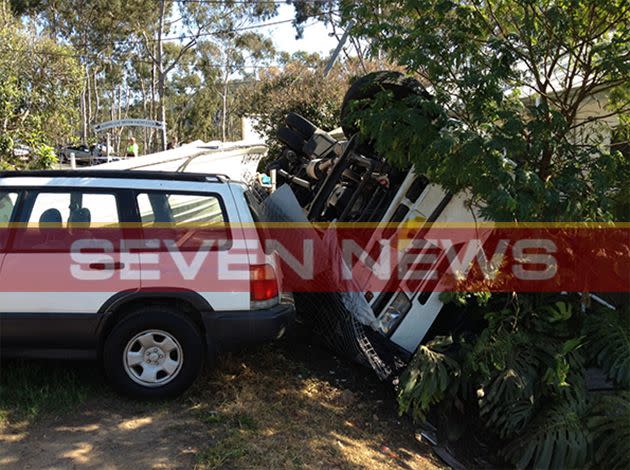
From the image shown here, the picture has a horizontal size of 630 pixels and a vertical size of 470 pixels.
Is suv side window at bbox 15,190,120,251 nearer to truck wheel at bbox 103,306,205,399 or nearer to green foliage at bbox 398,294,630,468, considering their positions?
truck wheel at bbox 103,306,205,399

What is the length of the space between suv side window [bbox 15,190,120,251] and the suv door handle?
0.24 meters

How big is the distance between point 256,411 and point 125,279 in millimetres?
1373

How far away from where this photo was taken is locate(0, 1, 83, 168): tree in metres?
8.50

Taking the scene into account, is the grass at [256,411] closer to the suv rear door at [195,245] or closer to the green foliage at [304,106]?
the suv rear door at [195,245]

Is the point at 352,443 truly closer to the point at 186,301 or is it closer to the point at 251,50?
the point at 186,301

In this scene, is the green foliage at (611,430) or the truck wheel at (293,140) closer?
the green foliage at (611,430)

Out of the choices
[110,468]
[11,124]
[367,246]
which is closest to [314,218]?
[367,246]

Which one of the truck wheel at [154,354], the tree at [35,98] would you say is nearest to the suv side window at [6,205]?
the truck wheel at [154,354]

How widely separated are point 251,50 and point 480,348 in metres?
35.7

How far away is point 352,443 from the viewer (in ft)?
13.2

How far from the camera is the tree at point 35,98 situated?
27.9 ft

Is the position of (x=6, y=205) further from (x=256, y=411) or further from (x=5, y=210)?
(x=256, y=411)

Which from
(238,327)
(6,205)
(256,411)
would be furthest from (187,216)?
(256,411)

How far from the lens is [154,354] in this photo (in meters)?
4.18
